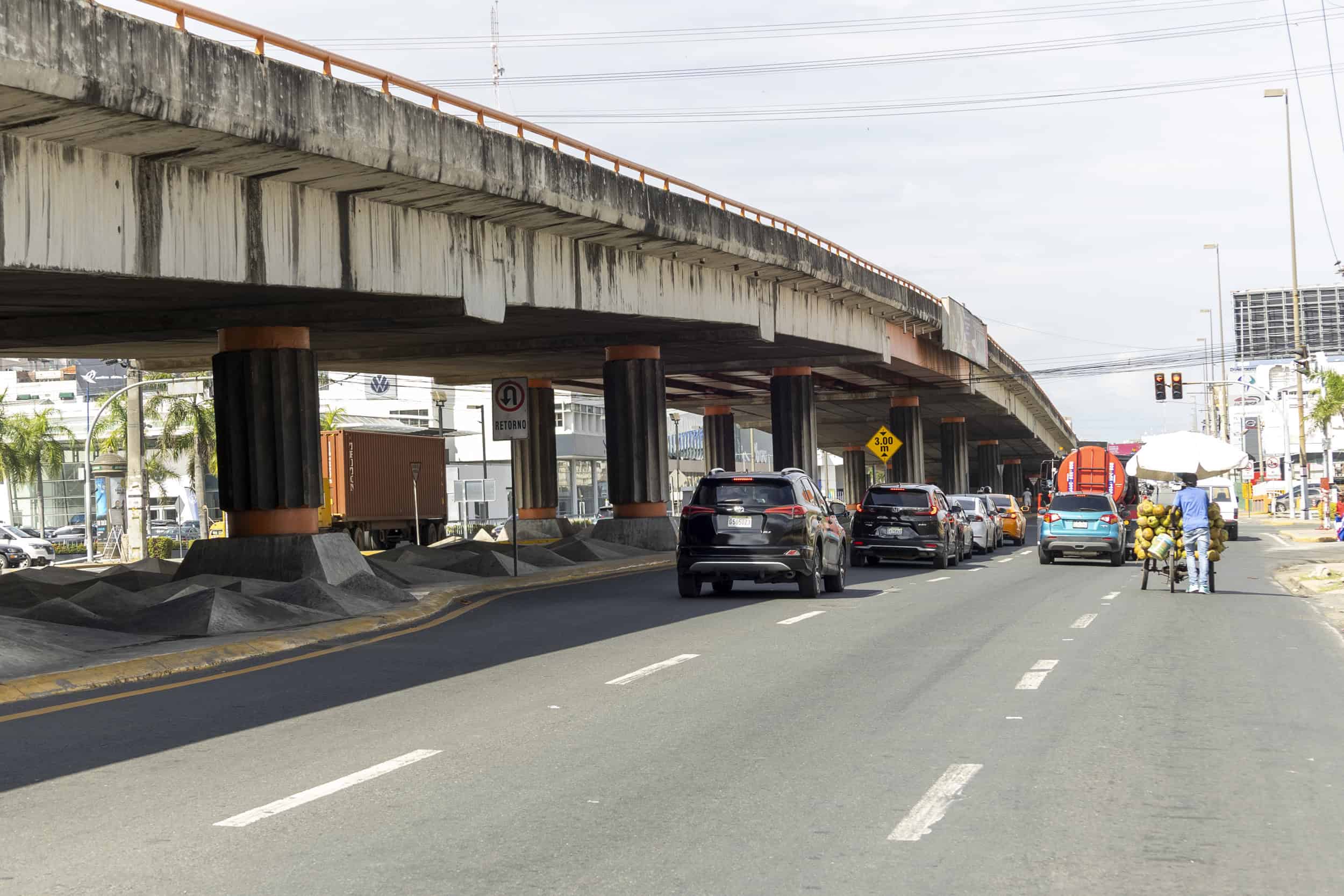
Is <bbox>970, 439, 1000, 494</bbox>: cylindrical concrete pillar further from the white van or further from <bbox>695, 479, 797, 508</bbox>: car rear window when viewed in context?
<bbox>695, 479, 797, 508</bbox>: car rear window

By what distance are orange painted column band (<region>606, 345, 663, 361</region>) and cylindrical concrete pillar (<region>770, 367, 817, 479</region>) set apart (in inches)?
550

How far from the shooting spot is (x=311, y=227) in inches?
816

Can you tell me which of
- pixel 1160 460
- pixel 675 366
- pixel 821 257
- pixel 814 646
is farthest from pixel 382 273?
pixel 675 366

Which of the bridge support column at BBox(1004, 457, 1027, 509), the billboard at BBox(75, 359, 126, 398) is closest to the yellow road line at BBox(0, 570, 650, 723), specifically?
the billboard at BBox(75, 359, 126, 398)

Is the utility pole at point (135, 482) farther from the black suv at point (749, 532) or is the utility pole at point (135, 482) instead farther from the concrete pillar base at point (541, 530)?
the black suv at point (749, 532)

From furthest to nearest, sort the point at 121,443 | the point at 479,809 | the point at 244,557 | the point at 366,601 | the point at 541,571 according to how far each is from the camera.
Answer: the point at 121,443 → the point at 541,571 → the point at 244,557 → the point at 366,601 → the point at 479,809

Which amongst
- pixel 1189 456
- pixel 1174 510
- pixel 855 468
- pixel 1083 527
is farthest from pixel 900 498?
pixel 855 468

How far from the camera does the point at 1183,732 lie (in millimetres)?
10031

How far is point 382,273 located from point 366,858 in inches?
656

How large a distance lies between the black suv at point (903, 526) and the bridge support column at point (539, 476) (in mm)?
20892

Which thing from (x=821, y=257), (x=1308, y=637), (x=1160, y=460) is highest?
(x=821, y=257)

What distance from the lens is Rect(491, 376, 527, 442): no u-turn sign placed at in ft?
84.4

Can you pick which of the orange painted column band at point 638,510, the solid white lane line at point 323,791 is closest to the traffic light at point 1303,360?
the orange painted column band at point 638,510

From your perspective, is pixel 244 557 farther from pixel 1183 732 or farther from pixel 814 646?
pixel 1183 732
